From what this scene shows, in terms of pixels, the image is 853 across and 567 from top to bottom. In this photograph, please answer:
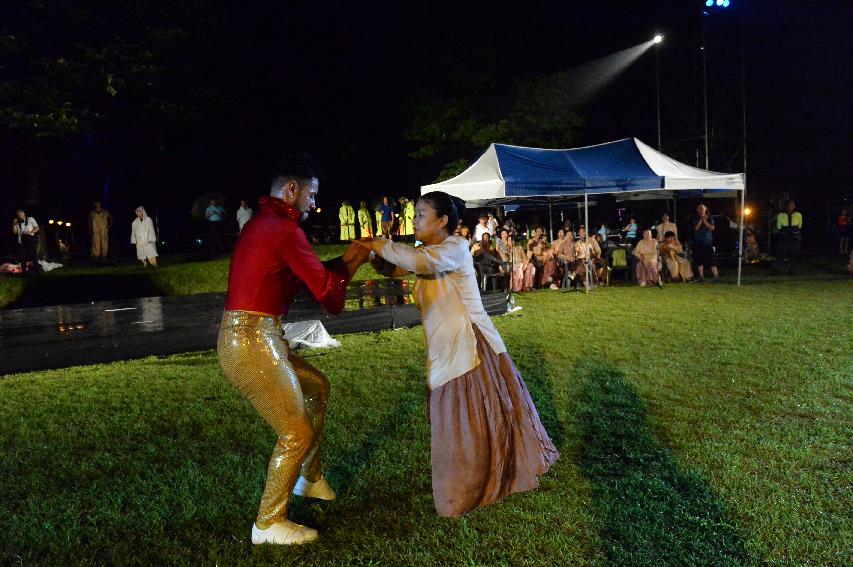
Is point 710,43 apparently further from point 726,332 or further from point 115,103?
point 115,103

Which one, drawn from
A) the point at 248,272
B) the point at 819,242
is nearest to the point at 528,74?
the point at 819,242

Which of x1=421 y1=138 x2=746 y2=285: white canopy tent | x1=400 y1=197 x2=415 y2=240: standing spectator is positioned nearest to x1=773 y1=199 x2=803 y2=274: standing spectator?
x1=421 y1=138 x2=746 y2=285: white canopy tent

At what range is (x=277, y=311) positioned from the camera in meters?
3.34

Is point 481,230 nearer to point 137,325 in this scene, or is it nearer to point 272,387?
point 137,325

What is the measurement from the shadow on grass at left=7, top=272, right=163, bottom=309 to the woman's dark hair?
1360 cm

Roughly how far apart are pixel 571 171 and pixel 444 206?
36.5 feet

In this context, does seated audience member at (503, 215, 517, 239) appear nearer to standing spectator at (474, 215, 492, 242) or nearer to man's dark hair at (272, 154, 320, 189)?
standing spectator at (474, 215, 492, 242)

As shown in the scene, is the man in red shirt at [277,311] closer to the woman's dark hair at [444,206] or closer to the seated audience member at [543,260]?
Result: the woman's dark hair at [444,206]

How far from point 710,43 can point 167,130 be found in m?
19.4

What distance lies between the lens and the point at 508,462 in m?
3.56

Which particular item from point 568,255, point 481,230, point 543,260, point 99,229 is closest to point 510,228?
point 481,230

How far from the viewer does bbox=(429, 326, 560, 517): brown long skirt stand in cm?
344

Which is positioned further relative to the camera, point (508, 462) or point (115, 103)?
point (115, 103)

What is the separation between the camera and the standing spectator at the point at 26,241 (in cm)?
1655
